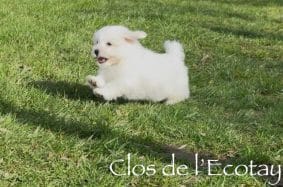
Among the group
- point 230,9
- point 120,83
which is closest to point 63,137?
point 120,83

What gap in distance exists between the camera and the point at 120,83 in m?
7.02

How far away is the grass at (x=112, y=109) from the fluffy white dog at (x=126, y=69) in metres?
0.19

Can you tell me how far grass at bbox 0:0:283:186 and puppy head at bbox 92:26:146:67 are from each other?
537 mm

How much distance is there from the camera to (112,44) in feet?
22.7

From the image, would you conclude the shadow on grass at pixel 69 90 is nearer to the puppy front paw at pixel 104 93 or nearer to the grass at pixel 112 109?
the grass at pixel 112 109

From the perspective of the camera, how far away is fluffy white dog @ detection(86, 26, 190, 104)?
6.93m

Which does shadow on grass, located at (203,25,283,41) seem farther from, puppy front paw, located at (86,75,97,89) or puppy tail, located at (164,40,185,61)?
puppy front paw, located at (86,75,97,89)

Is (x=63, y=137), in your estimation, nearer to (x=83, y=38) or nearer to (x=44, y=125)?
(x=44, y=125)

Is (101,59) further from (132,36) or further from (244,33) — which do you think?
(244,33)

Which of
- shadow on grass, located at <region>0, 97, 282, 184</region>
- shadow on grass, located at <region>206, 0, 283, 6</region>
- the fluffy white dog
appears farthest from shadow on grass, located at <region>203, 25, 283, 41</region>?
shadow on grass, located at <region>0, 97, 282, 184</region>

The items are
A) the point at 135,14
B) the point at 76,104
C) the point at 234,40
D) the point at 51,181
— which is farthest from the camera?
the point at 135,14

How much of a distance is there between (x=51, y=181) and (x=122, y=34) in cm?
262

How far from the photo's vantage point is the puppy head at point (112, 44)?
687 cm

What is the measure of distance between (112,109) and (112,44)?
75 cm
